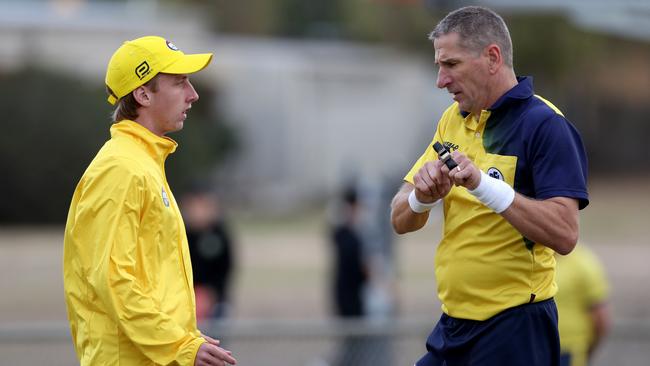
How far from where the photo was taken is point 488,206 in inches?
175

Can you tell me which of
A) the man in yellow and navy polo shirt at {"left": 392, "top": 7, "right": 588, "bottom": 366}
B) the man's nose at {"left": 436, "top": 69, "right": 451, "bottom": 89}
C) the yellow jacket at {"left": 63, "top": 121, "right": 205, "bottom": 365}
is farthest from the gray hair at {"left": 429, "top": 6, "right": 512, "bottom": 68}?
the yellow jacket at {"left": 63, "top": 121, "right": 205, "bottom": 365}

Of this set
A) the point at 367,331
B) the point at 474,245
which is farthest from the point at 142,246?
the point at 367,331

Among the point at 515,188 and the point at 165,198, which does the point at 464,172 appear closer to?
the point at 515,188

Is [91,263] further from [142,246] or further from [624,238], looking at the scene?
[624,238]

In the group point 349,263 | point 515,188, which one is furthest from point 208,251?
point 515,188

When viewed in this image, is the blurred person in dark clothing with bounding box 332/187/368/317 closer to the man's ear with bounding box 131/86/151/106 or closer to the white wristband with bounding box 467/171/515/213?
the man's ear with bounding box 131/86/151/106

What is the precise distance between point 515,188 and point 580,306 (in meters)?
3.46

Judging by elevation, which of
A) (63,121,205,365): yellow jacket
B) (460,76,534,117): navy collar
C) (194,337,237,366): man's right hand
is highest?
(460,76,534,117): navy collar

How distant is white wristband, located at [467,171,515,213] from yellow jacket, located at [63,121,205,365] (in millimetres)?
1296

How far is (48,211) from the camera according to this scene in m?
29.5

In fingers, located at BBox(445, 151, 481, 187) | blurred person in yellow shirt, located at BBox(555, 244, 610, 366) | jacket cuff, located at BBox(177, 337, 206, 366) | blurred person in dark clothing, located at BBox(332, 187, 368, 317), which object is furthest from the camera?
blurred person in dark clothing, located at BBox(332, 187, 368, 317)

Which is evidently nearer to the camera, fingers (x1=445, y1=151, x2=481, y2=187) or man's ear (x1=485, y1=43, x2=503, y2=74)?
fingers (x1=445, y1=151, x2=481, y2=187)

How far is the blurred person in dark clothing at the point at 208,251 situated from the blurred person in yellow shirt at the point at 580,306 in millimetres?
4035

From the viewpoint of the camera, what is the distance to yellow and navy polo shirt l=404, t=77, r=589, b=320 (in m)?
4.52
